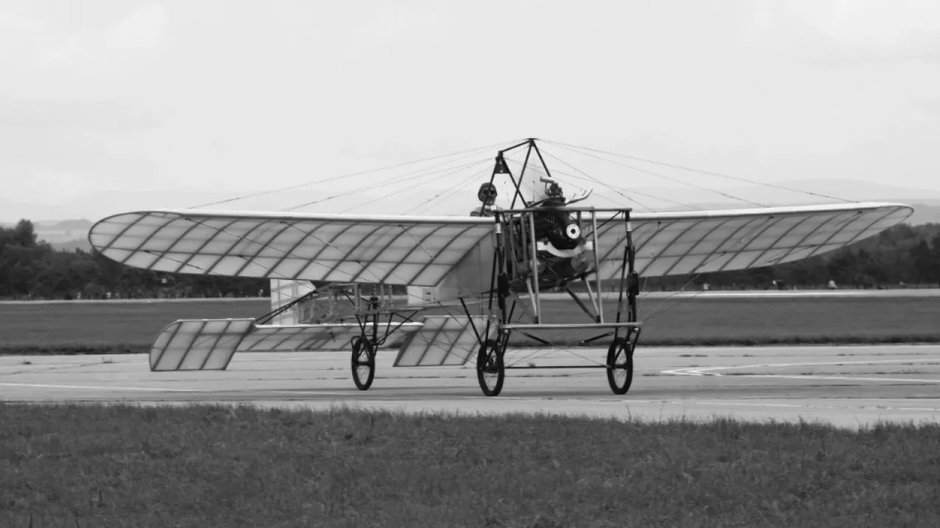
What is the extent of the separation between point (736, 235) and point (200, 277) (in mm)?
79929

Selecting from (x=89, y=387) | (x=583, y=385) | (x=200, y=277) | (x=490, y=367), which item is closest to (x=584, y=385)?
(x=583, y=385)

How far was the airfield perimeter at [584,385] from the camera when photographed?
50.5 feet

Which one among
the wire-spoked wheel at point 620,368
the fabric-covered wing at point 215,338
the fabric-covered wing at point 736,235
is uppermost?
the fabric-covered wing at point 736,235

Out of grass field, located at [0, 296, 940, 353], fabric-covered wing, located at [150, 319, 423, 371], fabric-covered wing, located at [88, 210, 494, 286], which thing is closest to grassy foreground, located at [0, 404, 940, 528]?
fabric-covered wing, located at [88, 210, 494, 286]

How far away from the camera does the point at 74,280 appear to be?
323 feet

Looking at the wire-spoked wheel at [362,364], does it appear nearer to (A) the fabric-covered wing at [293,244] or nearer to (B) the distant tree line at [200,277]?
(A) the fabric-covered wing at [293,244]

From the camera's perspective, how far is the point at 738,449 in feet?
35.0

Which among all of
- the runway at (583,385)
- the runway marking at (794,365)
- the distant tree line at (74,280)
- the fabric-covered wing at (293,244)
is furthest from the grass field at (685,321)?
the distant tree line at (74,280)

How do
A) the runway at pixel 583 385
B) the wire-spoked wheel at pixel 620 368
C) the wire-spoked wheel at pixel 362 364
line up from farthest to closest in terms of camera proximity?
the wire-spoked wheel at pixel 362 364
the wire-spoked wheel at pixel 620 368
the runway at pixel 583 385

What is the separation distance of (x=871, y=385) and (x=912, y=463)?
367 inches

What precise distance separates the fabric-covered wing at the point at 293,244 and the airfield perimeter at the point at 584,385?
1778 mm

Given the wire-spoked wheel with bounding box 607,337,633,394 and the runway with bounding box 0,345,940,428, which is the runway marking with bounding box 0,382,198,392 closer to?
the runway with bounding box 0,345,940,428

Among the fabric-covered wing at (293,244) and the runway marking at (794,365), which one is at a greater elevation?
the fabric-covered wing at (293,244)

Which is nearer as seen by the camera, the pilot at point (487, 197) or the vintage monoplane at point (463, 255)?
Answer: the vintage monoplane at point (463, 255)
